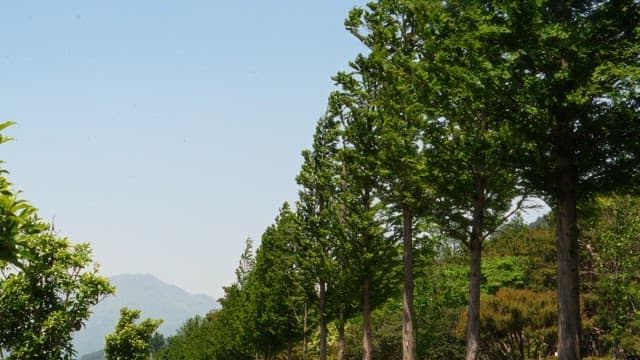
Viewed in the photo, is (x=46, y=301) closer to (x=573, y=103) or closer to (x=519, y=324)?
(x=573, y=103)

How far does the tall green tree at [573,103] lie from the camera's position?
13.4 metres

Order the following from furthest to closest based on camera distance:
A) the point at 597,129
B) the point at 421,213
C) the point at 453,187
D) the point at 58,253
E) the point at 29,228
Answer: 1. the point at 421,213
2. the point at 453,187
3. the point at 58,253
4. the point at 597,129
5. the point at 29,228

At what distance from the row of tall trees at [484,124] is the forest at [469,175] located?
1.9 inches

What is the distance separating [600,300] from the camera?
3631 centimetres

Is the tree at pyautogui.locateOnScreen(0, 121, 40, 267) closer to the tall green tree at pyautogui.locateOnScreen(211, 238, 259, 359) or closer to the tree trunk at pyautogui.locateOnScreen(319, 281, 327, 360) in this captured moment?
the tree trunk at pyautogui.locateOnScreen(319, 281, 327, 360)

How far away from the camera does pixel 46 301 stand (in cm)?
1575

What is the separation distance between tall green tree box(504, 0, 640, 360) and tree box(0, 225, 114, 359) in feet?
38.4

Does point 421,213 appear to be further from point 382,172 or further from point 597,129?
point 597,129

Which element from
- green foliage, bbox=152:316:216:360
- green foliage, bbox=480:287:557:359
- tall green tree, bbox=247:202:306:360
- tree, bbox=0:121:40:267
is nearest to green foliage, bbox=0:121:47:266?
tree, bbox=0:121:40:267

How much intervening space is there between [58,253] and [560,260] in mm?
12371

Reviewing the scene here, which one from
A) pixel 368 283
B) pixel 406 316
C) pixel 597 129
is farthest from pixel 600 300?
pixel 597 129

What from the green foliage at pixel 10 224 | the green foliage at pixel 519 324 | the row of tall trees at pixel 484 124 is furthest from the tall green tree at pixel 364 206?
the green foliage at pixel 10 224

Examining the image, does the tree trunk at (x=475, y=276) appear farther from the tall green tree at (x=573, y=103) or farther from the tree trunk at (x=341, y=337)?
the tree trunk at (x=341, y=337)

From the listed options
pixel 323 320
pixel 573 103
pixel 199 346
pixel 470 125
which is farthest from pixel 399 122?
pixel 199 346
